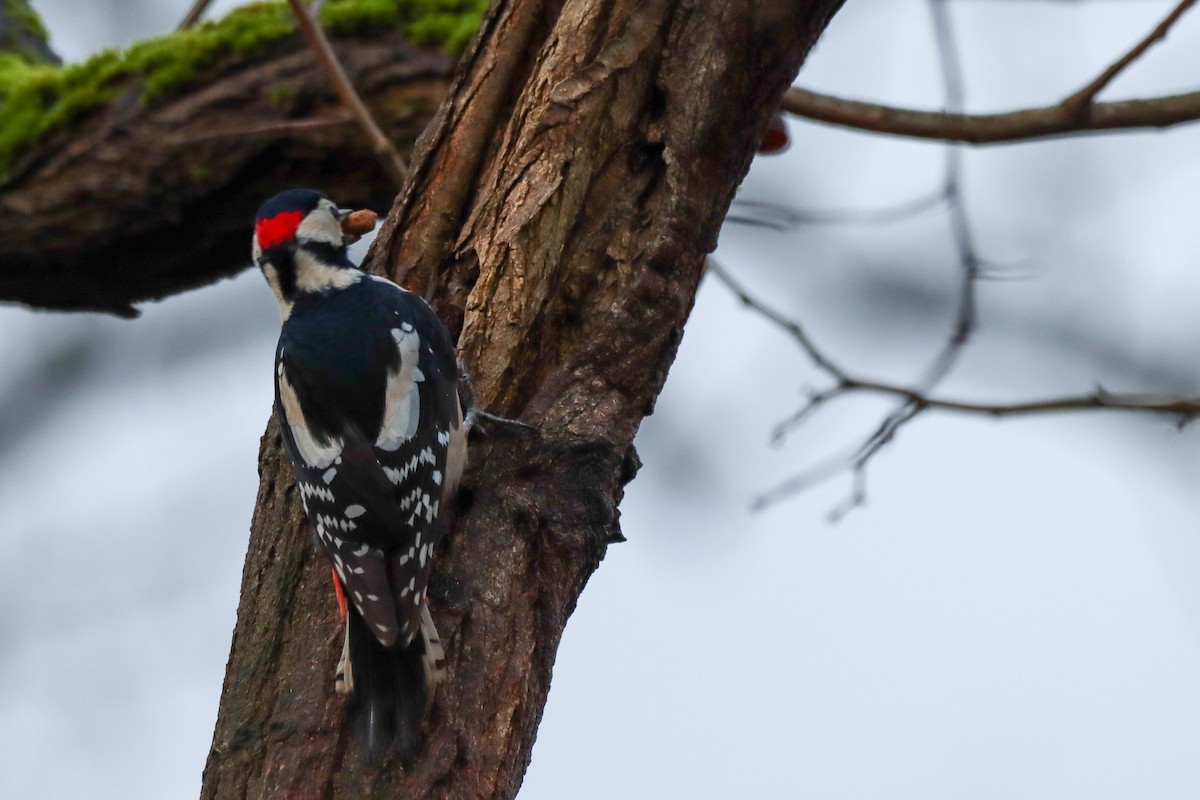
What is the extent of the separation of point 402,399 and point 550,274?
0.52 meters

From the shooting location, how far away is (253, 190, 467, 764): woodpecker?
7.41 feet

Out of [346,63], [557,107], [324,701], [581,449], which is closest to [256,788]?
[324,701]

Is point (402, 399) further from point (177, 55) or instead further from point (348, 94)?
point (177, 55)

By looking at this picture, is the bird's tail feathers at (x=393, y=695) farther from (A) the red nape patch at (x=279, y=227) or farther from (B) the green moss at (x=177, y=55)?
(B) the green moss at (x=177, y=55)

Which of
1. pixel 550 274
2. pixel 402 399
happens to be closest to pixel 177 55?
pixel 402 399

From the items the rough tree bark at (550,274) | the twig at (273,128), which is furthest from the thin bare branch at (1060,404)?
the twig at (273,128)

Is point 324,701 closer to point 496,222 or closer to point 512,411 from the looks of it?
point 512,411

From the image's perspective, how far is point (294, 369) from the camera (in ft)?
9.85

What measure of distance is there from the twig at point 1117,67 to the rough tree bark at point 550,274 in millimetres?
682

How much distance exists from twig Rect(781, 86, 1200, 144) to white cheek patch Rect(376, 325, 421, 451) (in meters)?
1.31

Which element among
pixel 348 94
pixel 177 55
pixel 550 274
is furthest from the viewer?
pixel 177 55

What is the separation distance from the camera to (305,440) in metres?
2.73

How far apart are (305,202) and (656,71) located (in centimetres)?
109

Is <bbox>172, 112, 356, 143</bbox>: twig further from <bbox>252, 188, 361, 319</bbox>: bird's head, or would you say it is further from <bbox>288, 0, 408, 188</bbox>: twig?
<bbox>252, 188, 361, 319</bbox>: bird's head
